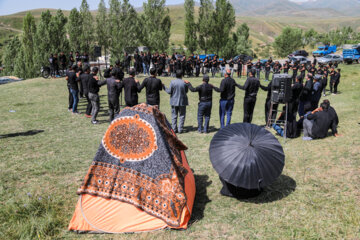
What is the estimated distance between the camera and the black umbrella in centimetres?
473

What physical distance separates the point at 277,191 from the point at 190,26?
39199 millimetres

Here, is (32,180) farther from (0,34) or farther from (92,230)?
(0,34)

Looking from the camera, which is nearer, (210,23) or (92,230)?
(92,230)

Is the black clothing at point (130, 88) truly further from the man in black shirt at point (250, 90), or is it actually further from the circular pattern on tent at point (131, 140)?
the circular pattern on tent at point (131, 140)

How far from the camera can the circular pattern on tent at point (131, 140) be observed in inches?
177

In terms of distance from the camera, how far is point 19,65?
50.8 m

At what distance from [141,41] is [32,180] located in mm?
38681

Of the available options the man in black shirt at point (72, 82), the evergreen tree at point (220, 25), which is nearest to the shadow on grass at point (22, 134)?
the man in black shirt at point (72, 82)

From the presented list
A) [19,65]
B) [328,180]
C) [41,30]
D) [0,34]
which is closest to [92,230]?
[328,180]

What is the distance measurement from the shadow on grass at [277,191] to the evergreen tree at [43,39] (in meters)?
33.6

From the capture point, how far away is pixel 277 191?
5758 millimetres

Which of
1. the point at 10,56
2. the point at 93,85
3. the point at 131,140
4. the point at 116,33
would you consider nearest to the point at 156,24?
the point at 116,33

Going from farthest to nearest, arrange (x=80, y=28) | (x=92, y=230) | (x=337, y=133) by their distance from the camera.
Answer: (x=80, y=28), (x=337, y=133), (x=92, y=230)

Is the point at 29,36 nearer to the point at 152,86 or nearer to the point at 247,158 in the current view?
the point at 152,86
